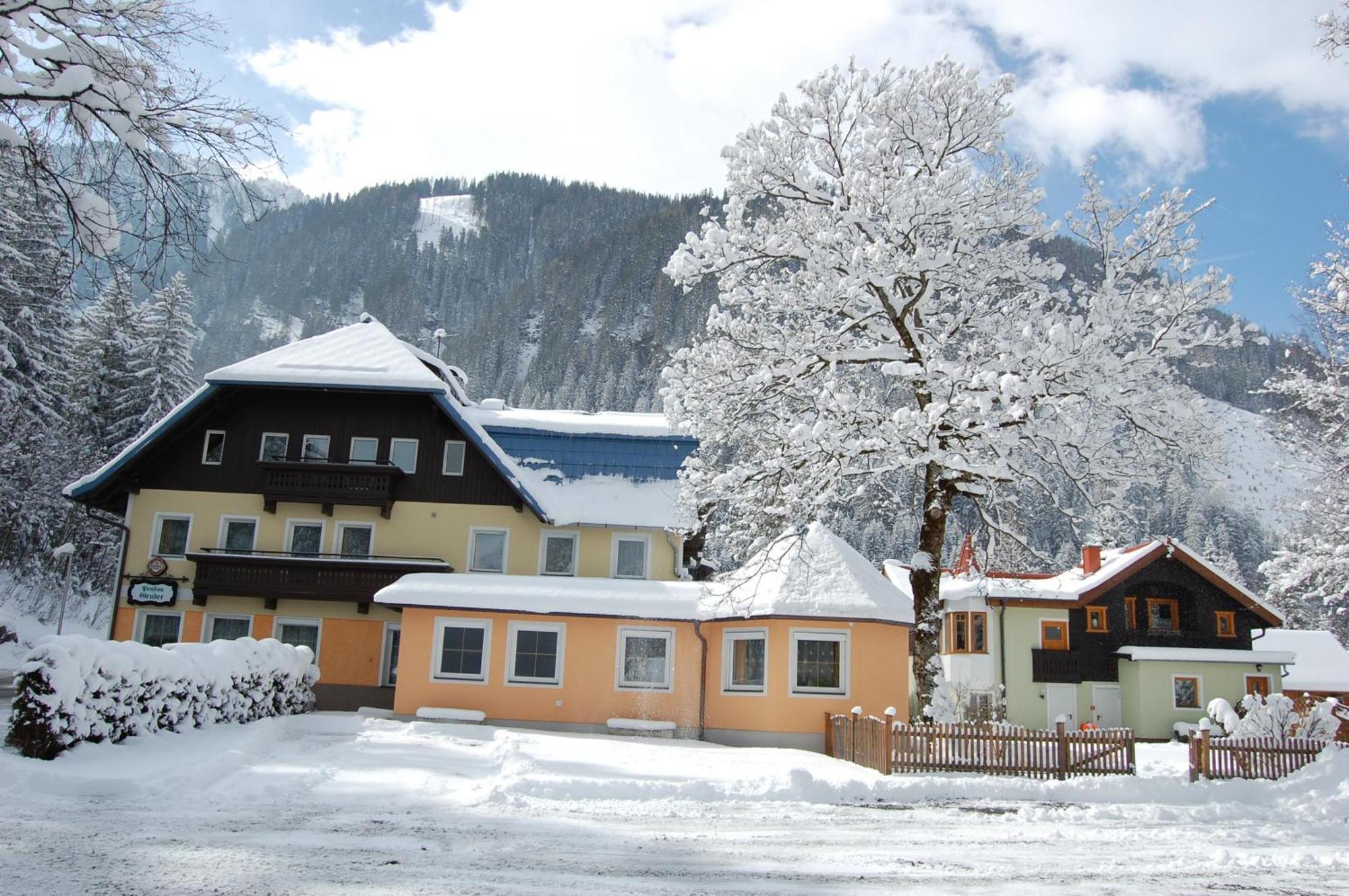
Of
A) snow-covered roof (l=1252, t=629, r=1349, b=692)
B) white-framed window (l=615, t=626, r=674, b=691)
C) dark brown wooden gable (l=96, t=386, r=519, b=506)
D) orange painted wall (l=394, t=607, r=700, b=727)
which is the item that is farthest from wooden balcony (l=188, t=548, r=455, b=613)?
snow-covered roof (l=1252, t=629, r=1349, b=692)

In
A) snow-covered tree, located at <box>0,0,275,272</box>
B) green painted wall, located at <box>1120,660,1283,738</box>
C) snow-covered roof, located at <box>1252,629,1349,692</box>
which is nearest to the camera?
snow-covered tree, located at <box>0,0,275,272</box>

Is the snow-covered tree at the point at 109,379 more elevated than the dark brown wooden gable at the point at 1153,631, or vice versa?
the snow-covered tree at the point at 109,379

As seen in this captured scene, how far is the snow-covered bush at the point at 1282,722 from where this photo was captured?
17.9 m

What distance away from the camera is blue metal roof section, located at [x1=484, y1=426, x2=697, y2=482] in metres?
30.1

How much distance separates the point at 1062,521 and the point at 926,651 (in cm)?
377

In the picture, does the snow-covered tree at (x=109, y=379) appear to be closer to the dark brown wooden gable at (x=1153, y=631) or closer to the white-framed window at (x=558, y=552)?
the white-framed window at (x=558, y=552)

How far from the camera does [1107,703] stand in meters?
41.4

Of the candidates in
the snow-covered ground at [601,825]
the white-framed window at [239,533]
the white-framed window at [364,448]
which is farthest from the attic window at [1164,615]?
the white-framed window at [239,533]

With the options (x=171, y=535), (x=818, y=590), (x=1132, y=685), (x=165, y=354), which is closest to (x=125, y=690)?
(x=818, y=590)

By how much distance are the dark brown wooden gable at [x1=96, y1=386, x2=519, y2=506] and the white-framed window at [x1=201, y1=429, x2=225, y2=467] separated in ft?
0.28

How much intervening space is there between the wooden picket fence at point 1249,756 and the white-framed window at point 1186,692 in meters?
25.9

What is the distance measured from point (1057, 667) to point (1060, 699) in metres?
1.52

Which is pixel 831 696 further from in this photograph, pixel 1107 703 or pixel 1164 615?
pixel 1164 615

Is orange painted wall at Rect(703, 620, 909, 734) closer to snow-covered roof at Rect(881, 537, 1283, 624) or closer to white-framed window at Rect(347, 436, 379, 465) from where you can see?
white-framed window at Rect(347, 436, 379, 465)
